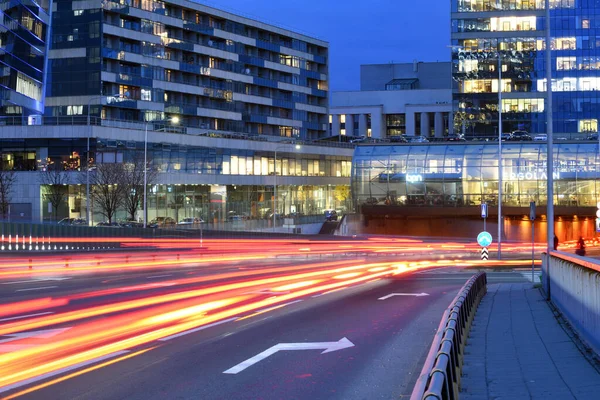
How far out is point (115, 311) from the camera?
19.5 metres

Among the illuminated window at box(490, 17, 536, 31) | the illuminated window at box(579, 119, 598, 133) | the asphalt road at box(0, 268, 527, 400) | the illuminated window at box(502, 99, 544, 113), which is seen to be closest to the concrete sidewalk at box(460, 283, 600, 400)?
the asphalt road at box(0, 268, 527, 400)

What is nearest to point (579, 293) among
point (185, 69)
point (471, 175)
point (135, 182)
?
point (135, 182)

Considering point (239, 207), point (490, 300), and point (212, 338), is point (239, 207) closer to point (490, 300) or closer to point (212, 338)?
point (490, 300)

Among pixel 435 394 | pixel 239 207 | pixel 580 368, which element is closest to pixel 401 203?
pixel 239 207

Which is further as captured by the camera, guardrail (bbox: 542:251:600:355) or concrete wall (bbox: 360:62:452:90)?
concrete wall (bbox: 360:62:452:90)

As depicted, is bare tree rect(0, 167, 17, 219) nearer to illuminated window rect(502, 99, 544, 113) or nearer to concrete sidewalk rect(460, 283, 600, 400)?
concrete sidewalk rect(460, 283, 600, 400)

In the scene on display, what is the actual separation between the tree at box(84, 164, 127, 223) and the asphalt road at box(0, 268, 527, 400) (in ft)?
167

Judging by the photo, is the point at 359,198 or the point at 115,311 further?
the point at 359,198

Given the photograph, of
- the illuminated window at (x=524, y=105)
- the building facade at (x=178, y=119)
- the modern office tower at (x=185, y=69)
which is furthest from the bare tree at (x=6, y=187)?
the illuminated window at (x=524, y=105)

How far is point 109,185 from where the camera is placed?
73500mm

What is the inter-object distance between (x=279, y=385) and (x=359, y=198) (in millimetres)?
70020

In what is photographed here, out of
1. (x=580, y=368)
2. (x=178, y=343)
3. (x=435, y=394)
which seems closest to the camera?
(x=435, y=394)

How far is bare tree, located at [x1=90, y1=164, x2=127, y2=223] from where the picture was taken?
231ft

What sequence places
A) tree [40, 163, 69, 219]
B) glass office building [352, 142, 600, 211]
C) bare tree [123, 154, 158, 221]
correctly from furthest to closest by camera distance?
glass office building [352, 142, 600, 211], tree [40, 163, 69, 219], bare tree [123, 154, 158, 221]
